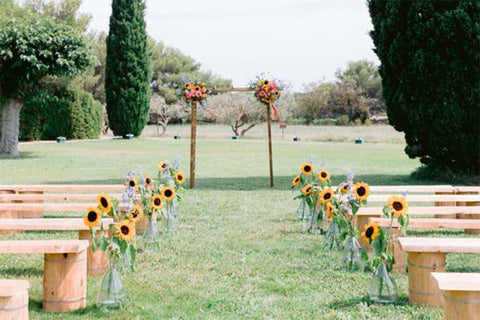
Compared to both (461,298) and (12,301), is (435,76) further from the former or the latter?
(12,301)

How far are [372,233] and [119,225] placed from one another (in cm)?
173

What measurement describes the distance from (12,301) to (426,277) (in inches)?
100

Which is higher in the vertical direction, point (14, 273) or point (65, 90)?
point (65, 90)

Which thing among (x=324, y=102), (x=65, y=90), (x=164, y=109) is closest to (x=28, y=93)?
(x=65, y=90)

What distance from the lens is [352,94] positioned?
4125 cm

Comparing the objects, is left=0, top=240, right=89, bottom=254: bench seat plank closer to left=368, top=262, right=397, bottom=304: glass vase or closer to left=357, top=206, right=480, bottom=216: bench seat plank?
left=368, top=262, right=397, bottom=304: glass vase

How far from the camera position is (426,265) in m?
3.72

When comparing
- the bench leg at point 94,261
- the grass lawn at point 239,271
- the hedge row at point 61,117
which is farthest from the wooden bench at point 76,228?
the hedge row at point 61,117

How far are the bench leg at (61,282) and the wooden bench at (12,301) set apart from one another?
0.62 meters

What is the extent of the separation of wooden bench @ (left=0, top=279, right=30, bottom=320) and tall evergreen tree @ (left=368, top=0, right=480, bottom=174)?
9.22m

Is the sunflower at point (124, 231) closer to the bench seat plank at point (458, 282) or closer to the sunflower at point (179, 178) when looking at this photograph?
the bench seat plank at point (458, 282)

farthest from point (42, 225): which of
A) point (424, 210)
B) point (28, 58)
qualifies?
point (28, 58)

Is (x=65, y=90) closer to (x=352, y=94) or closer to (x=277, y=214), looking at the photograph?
(x=277, y=214)

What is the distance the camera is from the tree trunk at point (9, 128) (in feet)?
57.2
